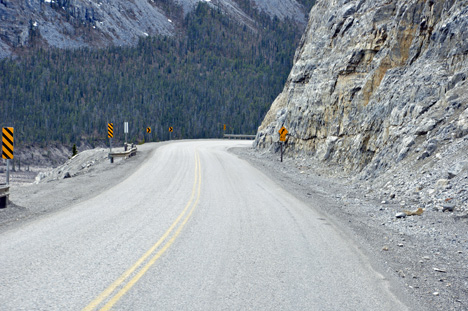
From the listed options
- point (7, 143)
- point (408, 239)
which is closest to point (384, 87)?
point (408, 239)

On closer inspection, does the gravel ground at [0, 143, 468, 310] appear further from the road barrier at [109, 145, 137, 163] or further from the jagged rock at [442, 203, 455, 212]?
the road barrier at [109, 145, 137, 163]

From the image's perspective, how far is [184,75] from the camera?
129500 mm

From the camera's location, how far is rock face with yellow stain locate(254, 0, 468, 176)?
50.6 ft

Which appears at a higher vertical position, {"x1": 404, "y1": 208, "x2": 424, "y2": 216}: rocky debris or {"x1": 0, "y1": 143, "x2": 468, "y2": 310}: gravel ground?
{"x1": 404, "y1": 208, "x2": 424, "y2": 216}: rocky debris

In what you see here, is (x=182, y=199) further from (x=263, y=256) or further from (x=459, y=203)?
(x=459, y=203)

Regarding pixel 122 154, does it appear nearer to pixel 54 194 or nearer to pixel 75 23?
pixel 54 194

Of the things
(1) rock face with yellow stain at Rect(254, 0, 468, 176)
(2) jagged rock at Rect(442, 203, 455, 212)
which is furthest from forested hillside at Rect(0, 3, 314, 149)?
(2) jagged rock at Rect(442, 203, 455, 212)

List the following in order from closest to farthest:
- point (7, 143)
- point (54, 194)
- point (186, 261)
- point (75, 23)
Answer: point (186, 261) < point (7, 143) < point (54, 194) < point (75, 23)

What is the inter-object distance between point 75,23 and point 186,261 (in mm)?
164847

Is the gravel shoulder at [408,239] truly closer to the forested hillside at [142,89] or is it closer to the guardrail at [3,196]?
the guardrail at [3,196]

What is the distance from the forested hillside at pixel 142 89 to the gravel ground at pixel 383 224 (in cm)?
7345

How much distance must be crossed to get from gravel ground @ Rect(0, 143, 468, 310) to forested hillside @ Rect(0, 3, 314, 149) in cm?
7345

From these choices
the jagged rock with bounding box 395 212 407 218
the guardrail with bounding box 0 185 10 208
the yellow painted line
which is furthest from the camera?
the guardrail with bounding box 0 185 10 208

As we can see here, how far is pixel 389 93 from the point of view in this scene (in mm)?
19391
